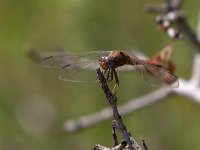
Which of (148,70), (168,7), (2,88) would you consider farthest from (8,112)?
(148,70)

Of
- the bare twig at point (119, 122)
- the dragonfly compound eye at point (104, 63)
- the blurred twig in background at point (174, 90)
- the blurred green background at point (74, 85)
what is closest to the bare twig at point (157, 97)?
the blurred twig in background at point (174, 90)

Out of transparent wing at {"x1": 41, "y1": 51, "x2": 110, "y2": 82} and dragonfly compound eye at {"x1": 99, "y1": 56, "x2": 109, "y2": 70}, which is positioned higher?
transparent wing at {"x1": 41, "y1": 51, "x2": 110, "y2": 82}

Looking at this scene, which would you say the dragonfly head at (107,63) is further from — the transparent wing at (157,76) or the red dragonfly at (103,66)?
the transparent wing at (157,76)

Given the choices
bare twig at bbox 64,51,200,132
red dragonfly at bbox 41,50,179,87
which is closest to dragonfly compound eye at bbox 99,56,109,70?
red dragonfly at bbox 41,50,179,87

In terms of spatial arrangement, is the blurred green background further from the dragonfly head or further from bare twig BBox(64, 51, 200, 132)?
the dragonfly head

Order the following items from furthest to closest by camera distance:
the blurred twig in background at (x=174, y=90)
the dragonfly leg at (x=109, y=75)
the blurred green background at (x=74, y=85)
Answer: the blurred green background at (x=74, y=85), the blurred twig in background at (x=174, y=90), the dragonfly leg at (x=109, y=75)

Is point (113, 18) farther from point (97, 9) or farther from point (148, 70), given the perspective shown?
point (148, 70)
